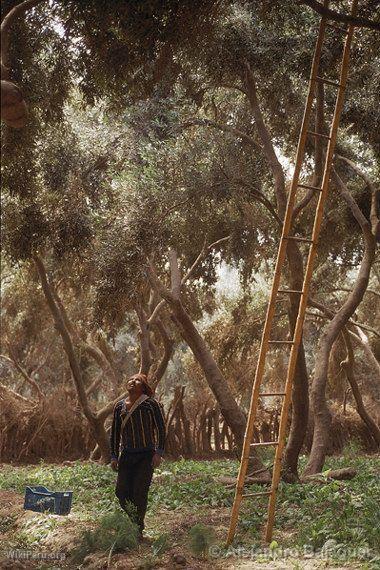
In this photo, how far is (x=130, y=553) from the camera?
6582 millimetres

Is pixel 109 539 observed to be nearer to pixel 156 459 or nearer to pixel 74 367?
pixel 156 459

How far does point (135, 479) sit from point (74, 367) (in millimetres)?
8514

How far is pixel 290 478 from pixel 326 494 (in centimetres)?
168

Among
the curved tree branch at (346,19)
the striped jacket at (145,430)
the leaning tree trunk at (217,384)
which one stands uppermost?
the curved tree branch at (346,19)

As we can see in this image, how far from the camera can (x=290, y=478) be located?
10258 millimetres

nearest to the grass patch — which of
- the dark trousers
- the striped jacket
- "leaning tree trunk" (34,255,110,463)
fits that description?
the dark trousers

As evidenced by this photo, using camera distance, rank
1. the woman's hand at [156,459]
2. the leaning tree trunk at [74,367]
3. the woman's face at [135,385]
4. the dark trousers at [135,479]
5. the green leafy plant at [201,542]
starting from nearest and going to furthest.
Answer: the green leafy plant at [201,542] < the dark trousers at [135,479] < the woman's hand at [156,459] < the woman's face at [135,385] < the leaning tree trunk at [74,367]

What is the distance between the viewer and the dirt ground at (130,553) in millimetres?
6141

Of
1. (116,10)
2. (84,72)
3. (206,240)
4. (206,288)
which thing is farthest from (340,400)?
(116,10)

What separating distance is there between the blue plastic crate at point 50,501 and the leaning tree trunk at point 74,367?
21.0 feet

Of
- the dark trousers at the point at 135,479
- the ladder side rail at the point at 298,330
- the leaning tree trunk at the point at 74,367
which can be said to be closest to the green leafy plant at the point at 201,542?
the ladder side rail at the point at 298,330

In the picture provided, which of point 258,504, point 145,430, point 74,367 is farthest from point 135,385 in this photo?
point 74,367

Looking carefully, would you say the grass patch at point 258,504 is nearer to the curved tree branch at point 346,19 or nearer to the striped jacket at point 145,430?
the striped jacket at point 145,430

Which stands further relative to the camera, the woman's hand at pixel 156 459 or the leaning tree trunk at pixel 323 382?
the leaning tree trunk at pixel 323 382
